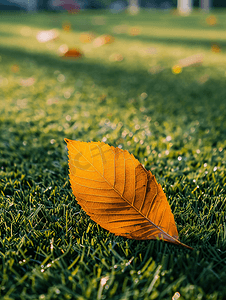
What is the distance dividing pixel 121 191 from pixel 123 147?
29.4 inches

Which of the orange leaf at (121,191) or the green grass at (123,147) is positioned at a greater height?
the orange leaf at (121,191)

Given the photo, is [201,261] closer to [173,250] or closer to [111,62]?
[173,250]

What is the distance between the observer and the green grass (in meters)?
0.75

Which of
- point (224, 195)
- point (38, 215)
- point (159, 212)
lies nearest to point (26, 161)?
point (38, 215)

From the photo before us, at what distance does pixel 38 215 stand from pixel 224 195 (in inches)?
31.3

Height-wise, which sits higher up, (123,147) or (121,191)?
(121,191)

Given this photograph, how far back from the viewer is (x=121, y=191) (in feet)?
2.76

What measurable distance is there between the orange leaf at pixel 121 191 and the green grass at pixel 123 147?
2.6 inches

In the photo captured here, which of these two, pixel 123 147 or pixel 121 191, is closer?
pixel 121 191

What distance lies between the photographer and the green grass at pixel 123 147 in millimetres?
755

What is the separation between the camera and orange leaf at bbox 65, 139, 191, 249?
0.84 meters

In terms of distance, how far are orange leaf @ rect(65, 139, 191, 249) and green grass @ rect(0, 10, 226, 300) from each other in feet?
0.22

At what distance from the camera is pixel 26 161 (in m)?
1.45

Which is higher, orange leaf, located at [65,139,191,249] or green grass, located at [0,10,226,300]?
orange leaf, located at [65,139,191,249]
